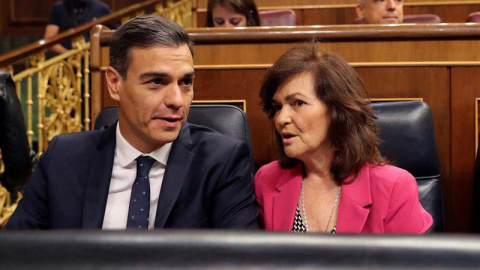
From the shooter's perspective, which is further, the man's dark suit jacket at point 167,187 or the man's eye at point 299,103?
the man's eye at point 299,103

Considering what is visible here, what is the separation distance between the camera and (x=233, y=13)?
3.03 meters

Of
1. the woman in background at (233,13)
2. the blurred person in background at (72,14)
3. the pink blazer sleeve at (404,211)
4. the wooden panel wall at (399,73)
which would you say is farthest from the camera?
the blurred person in background at (72,14)

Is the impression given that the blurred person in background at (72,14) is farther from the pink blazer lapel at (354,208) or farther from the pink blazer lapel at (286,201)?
the pink blazer lapel at (354,208)

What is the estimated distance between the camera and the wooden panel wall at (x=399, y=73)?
2.03 m

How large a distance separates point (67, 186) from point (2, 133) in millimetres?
925

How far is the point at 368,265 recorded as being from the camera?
313mm

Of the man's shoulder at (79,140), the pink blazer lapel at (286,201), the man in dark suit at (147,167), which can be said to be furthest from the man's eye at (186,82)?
the pink blazer lapel at (286,201)

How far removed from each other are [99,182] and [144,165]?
10cm

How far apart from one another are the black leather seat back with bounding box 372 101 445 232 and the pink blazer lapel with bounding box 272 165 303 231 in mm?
323

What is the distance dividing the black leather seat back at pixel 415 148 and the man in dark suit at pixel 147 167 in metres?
0.49

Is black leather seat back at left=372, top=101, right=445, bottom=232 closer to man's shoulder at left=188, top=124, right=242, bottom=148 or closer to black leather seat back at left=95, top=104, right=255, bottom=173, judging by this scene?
black leather seat back at left=95, top=104, right=255, bottom=173

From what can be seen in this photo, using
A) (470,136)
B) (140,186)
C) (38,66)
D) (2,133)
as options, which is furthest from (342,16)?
(140,186)

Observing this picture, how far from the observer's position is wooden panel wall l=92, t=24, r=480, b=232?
203cm

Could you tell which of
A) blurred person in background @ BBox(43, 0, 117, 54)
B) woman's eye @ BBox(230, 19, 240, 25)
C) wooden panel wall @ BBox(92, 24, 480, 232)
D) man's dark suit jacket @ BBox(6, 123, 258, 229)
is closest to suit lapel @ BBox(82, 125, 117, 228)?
man's dark suit jacket @ BBox(6, 123, 258, 229)
